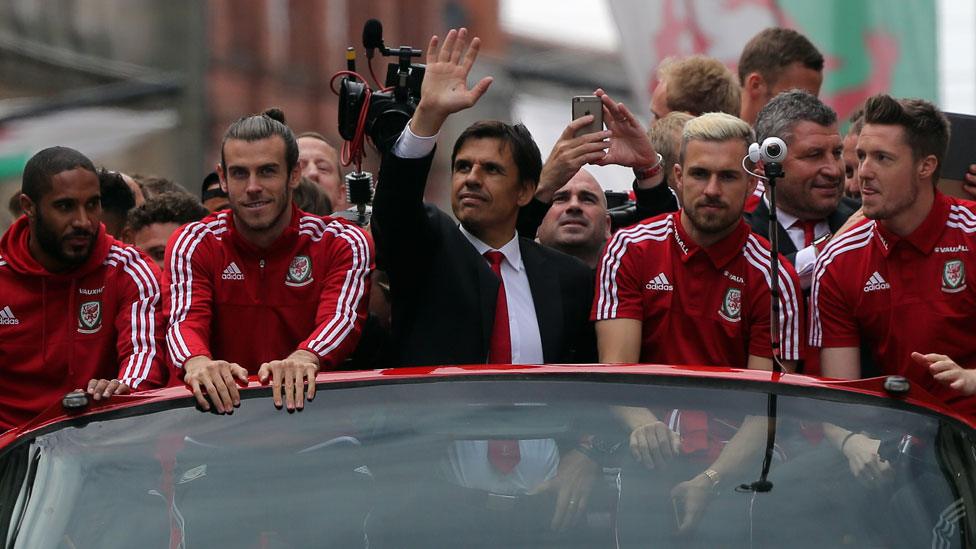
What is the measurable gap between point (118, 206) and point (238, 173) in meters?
1.97

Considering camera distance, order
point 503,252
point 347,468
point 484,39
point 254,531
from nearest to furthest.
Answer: point 254,531, point 347,468, point 503,252, point 484,39

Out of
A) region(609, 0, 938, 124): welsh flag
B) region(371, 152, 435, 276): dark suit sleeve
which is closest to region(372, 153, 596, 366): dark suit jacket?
region(371, 152, 435, 276): dark suit sleeve

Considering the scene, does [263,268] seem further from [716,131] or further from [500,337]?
[716,131]

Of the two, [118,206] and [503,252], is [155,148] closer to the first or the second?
[118,206]

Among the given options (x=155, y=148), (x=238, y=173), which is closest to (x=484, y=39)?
(x=155, y=148)

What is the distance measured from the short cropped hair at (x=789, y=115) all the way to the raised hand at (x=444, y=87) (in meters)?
1.46

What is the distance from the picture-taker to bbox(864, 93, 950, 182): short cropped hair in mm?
5469

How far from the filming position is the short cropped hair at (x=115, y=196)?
24.4ft

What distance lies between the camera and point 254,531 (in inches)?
137

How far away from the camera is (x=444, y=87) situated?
5.22 m

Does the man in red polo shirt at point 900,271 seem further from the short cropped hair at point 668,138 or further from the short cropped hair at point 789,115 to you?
the short cropped hair at point 668,138

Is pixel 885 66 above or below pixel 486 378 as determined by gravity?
above

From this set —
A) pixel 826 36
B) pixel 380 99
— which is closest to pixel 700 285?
pixel 380 99

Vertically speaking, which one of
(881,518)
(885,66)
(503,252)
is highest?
A: (885,66)
